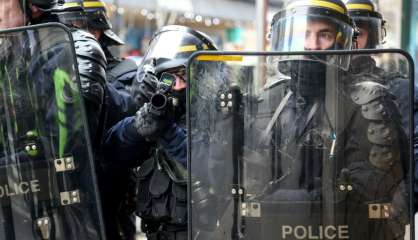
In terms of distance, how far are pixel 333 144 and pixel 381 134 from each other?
15cm

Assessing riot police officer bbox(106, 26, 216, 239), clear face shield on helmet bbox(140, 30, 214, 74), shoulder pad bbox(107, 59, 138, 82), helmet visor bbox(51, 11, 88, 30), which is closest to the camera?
riot police officer bbox(106, 26, 216, 239)

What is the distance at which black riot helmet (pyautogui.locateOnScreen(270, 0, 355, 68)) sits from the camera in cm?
297

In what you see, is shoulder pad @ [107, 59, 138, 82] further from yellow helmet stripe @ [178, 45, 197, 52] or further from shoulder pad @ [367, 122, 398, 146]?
shoulder pad @ [367, 122, 398, 146]

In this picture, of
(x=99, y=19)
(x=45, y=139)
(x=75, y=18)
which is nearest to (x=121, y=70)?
(x=99, y=19)

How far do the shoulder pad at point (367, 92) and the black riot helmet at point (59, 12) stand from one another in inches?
56.3

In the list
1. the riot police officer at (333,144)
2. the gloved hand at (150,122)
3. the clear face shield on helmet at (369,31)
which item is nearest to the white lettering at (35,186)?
the gloved hand at (150,122)

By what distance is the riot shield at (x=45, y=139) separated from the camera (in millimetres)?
2443

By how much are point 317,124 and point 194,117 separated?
1.32ft

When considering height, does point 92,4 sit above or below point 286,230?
above

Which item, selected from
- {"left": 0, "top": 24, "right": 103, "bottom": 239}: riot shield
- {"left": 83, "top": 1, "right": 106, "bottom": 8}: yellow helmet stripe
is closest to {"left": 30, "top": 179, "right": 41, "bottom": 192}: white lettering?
{"left": 0, "top": 24, "right": 103, "bottom": 239}: riot shield

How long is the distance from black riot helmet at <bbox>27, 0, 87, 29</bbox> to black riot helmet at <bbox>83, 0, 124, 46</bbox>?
64 cm

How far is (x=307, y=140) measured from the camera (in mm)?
2271

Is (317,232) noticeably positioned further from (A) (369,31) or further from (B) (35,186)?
(A) (369,31)

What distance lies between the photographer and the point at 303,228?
7.47 feet
